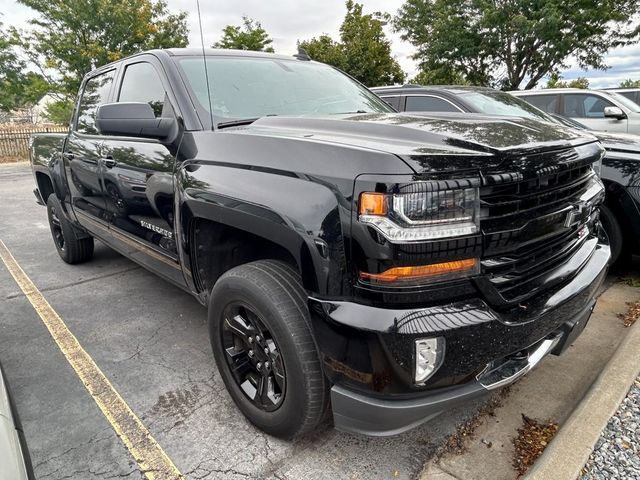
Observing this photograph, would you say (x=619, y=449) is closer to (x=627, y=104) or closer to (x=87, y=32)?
(x=627, y=104)

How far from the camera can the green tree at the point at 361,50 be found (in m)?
22.2

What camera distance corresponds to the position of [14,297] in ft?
13.3

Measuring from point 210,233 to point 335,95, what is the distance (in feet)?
4.60

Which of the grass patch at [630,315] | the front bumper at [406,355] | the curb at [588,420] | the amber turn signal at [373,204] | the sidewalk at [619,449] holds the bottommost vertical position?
the grass patch at [630,315]

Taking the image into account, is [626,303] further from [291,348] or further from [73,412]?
[73,412]

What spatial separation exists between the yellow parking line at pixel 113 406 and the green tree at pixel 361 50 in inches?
809

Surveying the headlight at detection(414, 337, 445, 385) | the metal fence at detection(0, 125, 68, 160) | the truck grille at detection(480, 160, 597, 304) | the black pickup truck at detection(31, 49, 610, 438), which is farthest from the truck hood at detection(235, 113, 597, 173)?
the metal fence at detection(0, 125, 68, 160)

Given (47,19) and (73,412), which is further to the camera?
(47,19)

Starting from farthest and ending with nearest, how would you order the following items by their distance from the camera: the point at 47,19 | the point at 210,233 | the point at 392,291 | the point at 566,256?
1. the point at 47,19
2. the point at 210,233
3. the point at 566,256
4. the point at 392,291

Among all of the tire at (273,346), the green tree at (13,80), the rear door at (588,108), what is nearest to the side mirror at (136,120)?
the tire at (273,346)

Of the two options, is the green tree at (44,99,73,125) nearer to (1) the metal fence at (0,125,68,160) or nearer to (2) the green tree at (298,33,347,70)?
(1) the metal fence at (0,125,68,160)

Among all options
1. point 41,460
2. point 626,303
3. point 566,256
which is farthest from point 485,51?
point 41,460

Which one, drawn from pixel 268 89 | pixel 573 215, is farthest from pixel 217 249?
pixel 573 215

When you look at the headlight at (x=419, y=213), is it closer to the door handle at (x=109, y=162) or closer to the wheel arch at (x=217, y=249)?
the wheel arch at (x=217, y=249)
